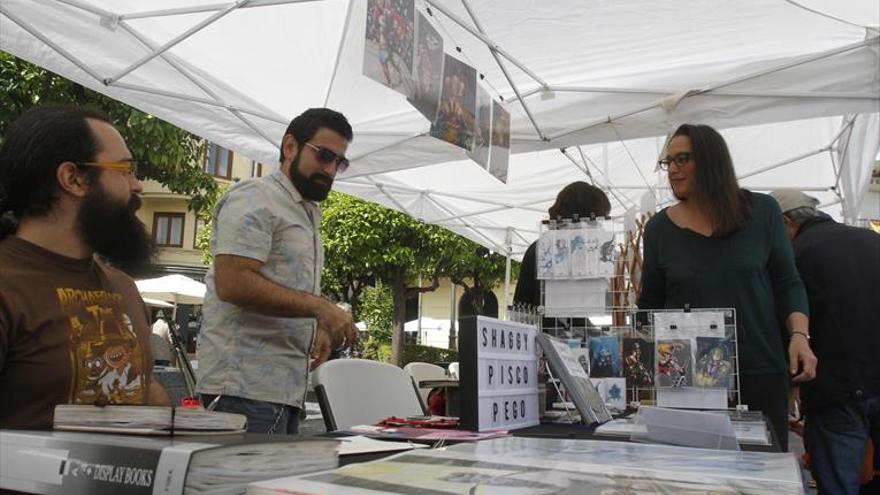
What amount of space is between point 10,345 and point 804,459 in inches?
111

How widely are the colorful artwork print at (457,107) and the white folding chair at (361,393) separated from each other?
1.23 meters

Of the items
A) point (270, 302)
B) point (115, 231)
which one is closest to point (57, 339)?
point (115, 231)

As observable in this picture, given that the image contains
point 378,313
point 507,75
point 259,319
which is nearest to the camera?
point 259,319

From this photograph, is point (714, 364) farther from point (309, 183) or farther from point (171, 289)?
point (171, 289)

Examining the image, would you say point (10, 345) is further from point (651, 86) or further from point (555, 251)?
point (651, 86)

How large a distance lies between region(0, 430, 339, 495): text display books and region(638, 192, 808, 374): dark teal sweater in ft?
5.87

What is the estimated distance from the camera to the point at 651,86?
4566 millimetres

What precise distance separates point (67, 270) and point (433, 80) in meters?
2.19

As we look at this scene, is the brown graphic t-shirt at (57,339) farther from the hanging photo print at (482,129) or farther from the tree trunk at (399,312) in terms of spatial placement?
the tree trunk at (399,312)

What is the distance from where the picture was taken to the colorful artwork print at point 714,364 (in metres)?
2.01

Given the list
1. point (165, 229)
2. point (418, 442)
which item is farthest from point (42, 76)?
point (165, 229)

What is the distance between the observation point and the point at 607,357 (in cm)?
216

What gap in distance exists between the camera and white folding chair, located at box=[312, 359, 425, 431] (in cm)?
232

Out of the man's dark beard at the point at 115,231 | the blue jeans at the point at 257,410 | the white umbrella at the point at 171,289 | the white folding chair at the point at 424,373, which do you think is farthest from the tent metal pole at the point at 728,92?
the white umbrella at the point at 171,289
